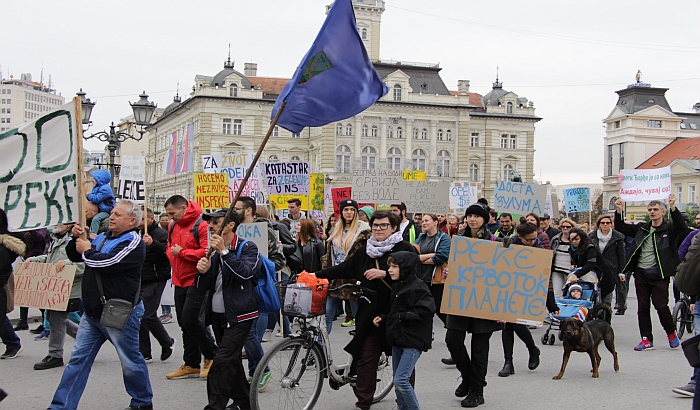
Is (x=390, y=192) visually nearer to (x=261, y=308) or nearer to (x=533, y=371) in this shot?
(x=533, y=371)

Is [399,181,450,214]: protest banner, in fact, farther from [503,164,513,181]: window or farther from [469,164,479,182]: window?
[503,164,513,181]: window

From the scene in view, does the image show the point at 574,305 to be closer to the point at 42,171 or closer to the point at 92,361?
the point at 92,361

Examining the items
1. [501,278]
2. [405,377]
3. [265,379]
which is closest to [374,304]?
[405,377]

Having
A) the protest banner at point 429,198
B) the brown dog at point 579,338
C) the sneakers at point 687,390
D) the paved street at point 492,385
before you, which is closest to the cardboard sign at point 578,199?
the protest banner at point 429,198

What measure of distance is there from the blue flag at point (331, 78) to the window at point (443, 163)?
71694 millimetres

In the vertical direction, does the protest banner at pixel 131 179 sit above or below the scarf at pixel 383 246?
above

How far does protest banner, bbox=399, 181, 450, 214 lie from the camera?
45.2 ft

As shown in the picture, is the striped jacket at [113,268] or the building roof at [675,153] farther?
the building roof at [675,153]

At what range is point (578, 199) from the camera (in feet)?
61.6

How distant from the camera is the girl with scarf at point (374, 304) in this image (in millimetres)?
6098

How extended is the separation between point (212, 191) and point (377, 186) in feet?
10.5

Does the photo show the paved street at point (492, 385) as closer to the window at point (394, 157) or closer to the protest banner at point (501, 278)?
the protest banner at point (501, 278)

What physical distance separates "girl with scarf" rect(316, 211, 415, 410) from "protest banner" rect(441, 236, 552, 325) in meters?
1.06

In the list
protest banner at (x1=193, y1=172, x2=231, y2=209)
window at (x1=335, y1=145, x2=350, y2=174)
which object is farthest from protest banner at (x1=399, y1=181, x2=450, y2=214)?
window at (x1=335, y1=145, x2=350, y2=174)
